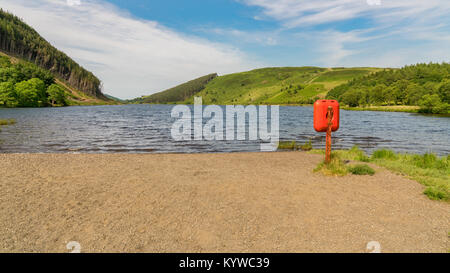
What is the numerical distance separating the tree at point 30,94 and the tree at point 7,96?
1.89 meters

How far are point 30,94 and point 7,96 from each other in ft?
25.5

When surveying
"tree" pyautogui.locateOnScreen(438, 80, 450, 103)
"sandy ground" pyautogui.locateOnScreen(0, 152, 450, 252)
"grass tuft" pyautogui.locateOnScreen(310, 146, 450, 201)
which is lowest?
"sandy ground" pyautogui.locateOnScreen(0, 152, 450, 252)

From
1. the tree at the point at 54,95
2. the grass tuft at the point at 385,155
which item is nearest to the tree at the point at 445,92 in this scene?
the grass tuft at the point at 385,155

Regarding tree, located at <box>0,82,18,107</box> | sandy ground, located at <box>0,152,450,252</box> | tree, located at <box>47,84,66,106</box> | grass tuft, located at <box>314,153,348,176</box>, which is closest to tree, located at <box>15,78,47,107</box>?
tree, located at <box>0,82,18,107</box>

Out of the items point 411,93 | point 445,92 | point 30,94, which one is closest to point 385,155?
point 445,92

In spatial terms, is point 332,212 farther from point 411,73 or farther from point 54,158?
point 411,73

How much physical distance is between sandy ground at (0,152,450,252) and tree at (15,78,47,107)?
102729mm

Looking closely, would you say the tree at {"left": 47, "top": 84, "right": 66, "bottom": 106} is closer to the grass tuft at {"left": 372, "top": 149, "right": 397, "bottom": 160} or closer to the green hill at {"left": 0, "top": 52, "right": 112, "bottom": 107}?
the green hill at {"left": 0, "top": 52, "right": 112, "bottom": 107}

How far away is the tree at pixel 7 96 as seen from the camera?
8425 centimetres

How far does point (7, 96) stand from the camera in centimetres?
8481

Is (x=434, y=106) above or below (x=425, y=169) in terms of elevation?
above

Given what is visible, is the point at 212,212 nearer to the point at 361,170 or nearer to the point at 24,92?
the point at 361,170

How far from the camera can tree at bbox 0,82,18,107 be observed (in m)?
84.2
